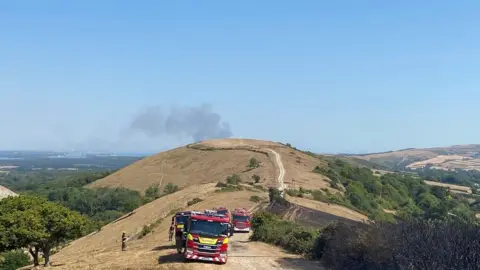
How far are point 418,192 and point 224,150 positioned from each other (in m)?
44.9

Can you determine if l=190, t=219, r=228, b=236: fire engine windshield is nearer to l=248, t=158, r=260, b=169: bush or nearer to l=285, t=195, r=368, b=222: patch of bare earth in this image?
l=285, t=195, r=368, b=222: patch of bare earth

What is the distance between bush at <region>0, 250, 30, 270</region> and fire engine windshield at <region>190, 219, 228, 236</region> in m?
22.2

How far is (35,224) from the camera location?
2802 centimetres

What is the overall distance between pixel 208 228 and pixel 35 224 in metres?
11.4

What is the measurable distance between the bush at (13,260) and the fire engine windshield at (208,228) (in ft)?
72.9

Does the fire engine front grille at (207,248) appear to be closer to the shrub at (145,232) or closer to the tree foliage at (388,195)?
the shrub at (145,232)

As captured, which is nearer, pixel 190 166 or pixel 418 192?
pixel 190 166

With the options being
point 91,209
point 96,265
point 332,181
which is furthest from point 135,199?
point 96,265

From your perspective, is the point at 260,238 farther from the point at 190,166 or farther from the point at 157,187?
the point at 190,166

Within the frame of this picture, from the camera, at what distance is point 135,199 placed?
79.9 metres

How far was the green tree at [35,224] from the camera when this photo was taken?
27.5 metres

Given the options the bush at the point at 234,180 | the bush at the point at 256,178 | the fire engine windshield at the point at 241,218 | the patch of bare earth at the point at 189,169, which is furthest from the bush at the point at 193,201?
the patch of bare earth at the point at 189,169

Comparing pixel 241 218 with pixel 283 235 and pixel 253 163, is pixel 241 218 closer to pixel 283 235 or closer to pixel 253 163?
pixel 283 235

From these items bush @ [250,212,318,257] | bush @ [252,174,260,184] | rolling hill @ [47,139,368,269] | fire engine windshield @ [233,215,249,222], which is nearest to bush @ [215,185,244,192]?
rolling hill @ [47,139,368,269]
